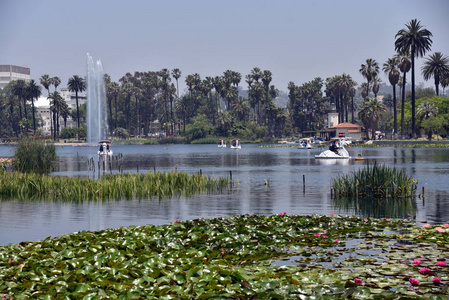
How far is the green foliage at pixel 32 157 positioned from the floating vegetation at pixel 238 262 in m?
33.5

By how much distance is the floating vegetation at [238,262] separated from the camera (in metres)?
10.9

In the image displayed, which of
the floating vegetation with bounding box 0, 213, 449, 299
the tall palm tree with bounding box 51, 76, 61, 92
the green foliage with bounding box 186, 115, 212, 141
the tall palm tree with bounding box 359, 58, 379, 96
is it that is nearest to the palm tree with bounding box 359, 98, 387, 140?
the tall palm tree with bounding box 359, 58, 379, 96

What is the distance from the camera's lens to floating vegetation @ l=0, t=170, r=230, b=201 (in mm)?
32938

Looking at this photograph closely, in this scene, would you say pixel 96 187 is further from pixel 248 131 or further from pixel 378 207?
pixel 248 131

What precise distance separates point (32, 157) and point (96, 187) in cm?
1868

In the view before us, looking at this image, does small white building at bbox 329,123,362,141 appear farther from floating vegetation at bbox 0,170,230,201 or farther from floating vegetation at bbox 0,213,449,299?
floating vegetation at bbox 0,213,449,299

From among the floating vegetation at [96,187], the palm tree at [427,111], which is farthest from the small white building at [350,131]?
the floating vegetation at [96,187]

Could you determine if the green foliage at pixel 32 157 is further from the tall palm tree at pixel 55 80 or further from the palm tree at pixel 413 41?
the tall palm tree at pixel 55 80

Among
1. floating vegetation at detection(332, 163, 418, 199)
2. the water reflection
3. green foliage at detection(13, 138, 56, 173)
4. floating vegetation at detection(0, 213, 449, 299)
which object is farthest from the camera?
green foliage at detection(13, 138, 56, 173)

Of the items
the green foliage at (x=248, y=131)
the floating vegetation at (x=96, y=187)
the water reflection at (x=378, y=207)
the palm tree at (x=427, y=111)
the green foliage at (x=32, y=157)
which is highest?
the palm tree at (x=427, y=111)

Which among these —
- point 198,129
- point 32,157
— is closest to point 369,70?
point 198,129

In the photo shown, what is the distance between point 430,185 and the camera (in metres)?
41.4

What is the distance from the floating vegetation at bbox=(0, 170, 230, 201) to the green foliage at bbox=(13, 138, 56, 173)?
11665 mm

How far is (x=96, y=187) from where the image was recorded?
3294 cm
